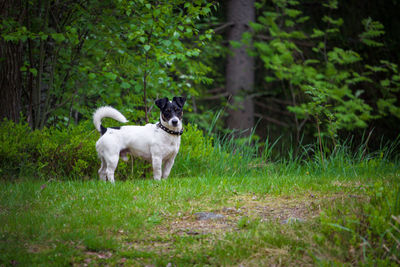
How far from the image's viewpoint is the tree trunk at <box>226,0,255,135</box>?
1251 cm

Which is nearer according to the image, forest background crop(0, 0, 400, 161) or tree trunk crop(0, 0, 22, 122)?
forest background crop(0, 0, 400, 161)

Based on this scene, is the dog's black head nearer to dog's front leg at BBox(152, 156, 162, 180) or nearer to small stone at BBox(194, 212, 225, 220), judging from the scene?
dog's front leg at BBox(152, 156, 162, 180)

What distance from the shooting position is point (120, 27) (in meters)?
8.50

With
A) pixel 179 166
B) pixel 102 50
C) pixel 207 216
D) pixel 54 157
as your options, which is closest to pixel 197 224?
pixel 207 216

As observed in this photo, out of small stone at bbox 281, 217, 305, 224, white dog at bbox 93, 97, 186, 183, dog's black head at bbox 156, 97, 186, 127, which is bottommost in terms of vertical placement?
small stone at bbox 281, 217, 305, 224

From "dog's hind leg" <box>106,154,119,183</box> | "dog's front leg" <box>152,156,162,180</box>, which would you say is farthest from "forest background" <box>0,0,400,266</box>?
"dog's hind leg" <box>106,154,119,183</box>

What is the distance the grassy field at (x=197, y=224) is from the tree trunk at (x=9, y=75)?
2722mm

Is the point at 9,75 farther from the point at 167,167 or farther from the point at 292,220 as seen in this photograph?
the point at 292,220

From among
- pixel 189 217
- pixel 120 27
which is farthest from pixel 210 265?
pixel 120 27

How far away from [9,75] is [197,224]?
5.52m

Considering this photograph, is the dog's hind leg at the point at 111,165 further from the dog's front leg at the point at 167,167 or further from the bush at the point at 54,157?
the dog's front leg at the point at 167,167

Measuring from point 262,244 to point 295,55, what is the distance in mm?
10398

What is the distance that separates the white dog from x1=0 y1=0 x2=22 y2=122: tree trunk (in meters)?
2.60

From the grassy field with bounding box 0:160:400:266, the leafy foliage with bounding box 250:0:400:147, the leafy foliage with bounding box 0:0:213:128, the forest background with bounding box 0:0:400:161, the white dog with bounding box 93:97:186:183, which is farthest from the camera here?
the leafy foliage with bounding box 250:0:400:147
